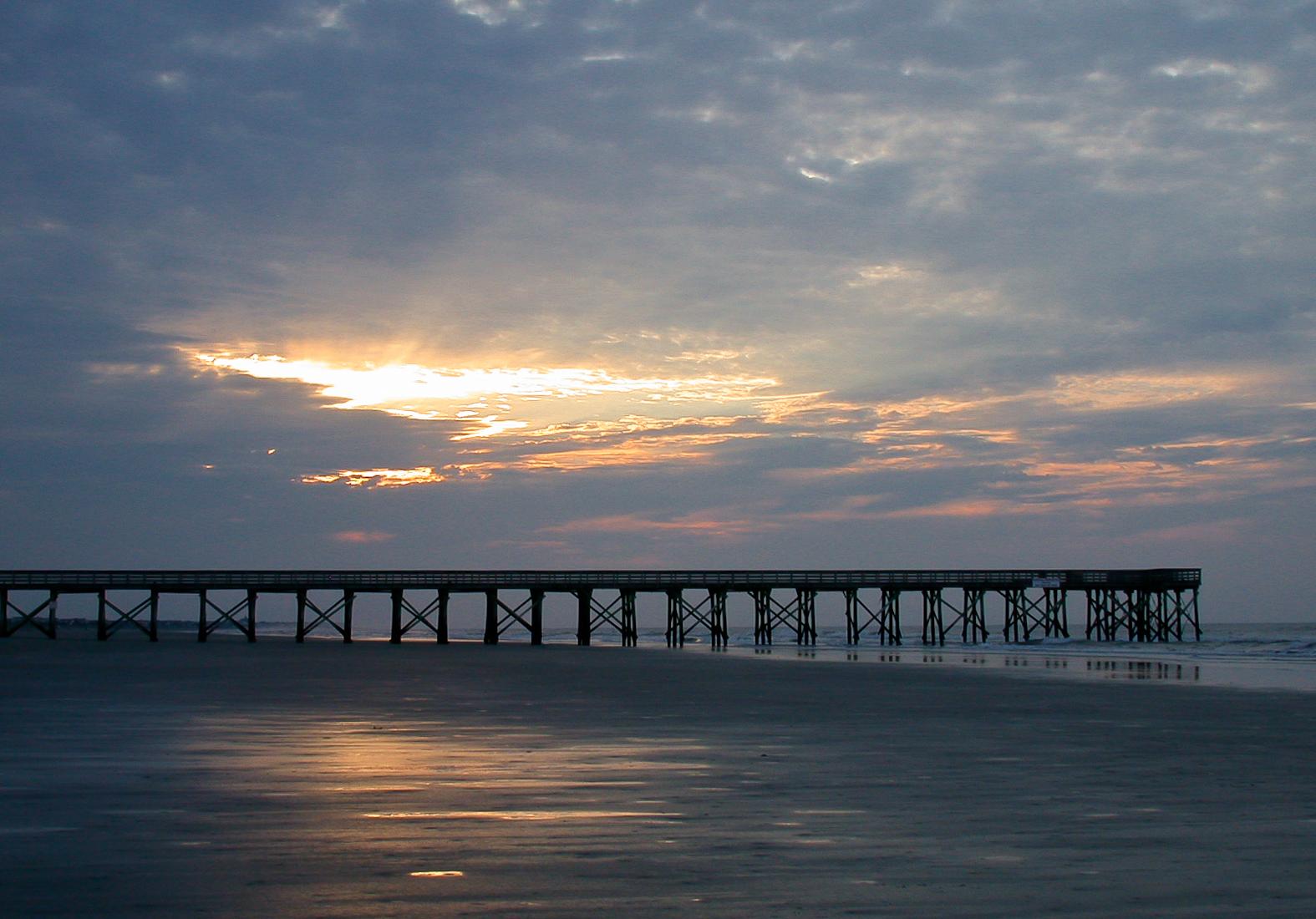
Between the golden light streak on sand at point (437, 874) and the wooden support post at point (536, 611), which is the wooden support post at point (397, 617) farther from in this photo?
the golden light streak on sand at point (437, 874)

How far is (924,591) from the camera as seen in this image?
69.3m

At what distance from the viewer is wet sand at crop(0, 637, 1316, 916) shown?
6.49 meters

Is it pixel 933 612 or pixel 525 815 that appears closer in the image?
pixel 525 815

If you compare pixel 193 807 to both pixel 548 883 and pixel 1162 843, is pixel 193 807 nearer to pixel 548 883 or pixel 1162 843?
pixel 548 883

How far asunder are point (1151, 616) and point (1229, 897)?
235 feet

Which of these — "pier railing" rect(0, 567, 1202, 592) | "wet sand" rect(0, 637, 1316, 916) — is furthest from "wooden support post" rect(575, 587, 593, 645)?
"wet sand" rect(0, 637, 1316, 916)

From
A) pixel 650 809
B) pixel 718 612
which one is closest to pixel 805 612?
pixel 718 612

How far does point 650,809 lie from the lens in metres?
9.26

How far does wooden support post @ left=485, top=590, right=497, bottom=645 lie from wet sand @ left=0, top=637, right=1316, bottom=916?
44838 millimetres

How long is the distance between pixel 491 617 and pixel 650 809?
188 ft

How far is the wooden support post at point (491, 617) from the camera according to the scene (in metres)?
65.2

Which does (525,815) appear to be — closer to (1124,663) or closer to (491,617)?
(1124,663)

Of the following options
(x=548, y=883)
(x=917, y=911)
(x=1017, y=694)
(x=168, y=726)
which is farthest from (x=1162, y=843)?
(x=1017, y=694)

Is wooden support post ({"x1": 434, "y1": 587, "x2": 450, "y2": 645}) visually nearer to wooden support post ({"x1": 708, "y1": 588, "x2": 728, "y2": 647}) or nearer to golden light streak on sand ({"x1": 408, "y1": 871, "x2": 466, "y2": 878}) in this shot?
wooden support post ({"x1": 708, "y1": 588, "x2": 728, "y2": 647})
